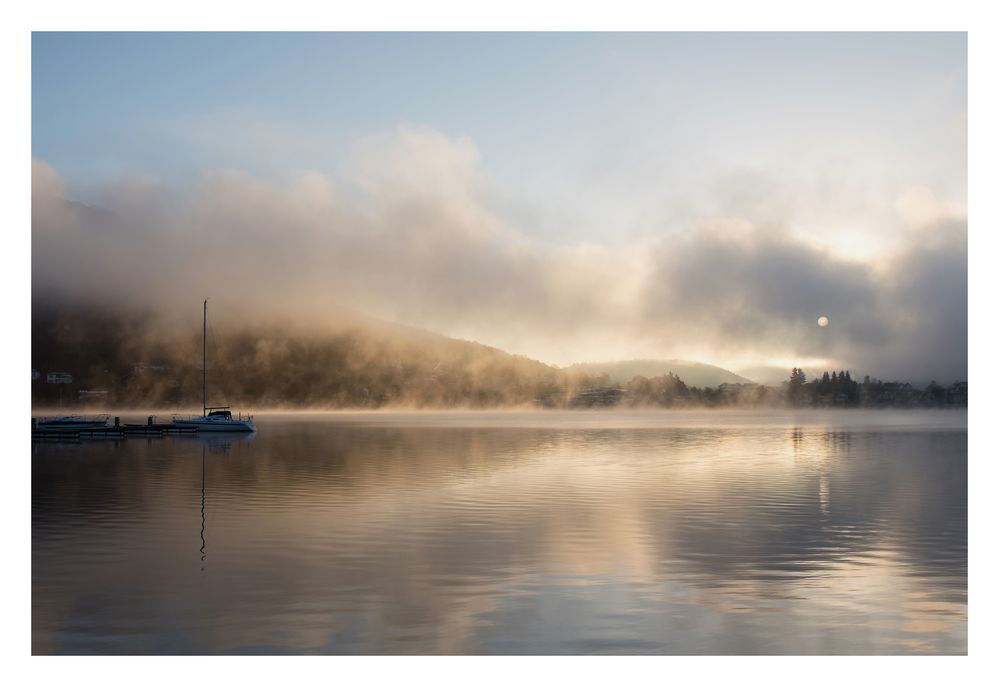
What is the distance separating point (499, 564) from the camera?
2817 cm

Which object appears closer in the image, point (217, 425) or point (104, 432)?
point (104, 432)

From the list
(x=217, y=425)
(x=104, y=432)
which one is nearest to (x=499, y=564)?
(x=104, y=432)

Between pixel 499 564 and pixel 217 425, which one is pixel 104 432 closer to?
pixel 217 425

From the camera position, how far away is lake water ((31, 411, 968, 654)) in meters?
20.2

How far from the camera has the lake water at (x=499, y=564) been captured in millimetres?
20250

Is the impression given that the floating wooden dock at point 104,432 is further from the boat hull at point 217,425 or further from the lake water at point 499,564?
the lake water at point 499,564

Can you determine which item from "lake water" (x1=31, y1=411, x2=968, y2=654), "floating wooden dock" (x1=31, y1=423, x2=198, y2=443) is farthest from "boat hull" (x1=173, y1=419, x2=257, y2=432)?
"lake water" (x1=31, y1=411, x2=968, y2=654)

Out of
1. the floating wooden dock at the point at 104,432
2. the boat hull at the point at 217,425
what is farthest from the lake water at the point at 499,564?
the boat hull at the point at 217,425

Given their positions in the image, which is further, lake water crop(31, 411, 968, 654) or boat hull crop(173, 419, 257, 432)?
boat hull crop(173, 419, 257, 432)

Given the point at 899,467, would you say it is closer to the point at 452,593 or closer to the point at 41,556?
the point at 452,593

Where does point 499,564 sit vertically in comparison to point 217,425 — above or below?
above

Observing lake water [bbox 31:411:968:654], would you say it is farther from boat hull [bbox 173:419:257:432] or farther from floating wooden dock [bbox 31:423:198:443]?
boat hull [bbox 173:419:257:432]
